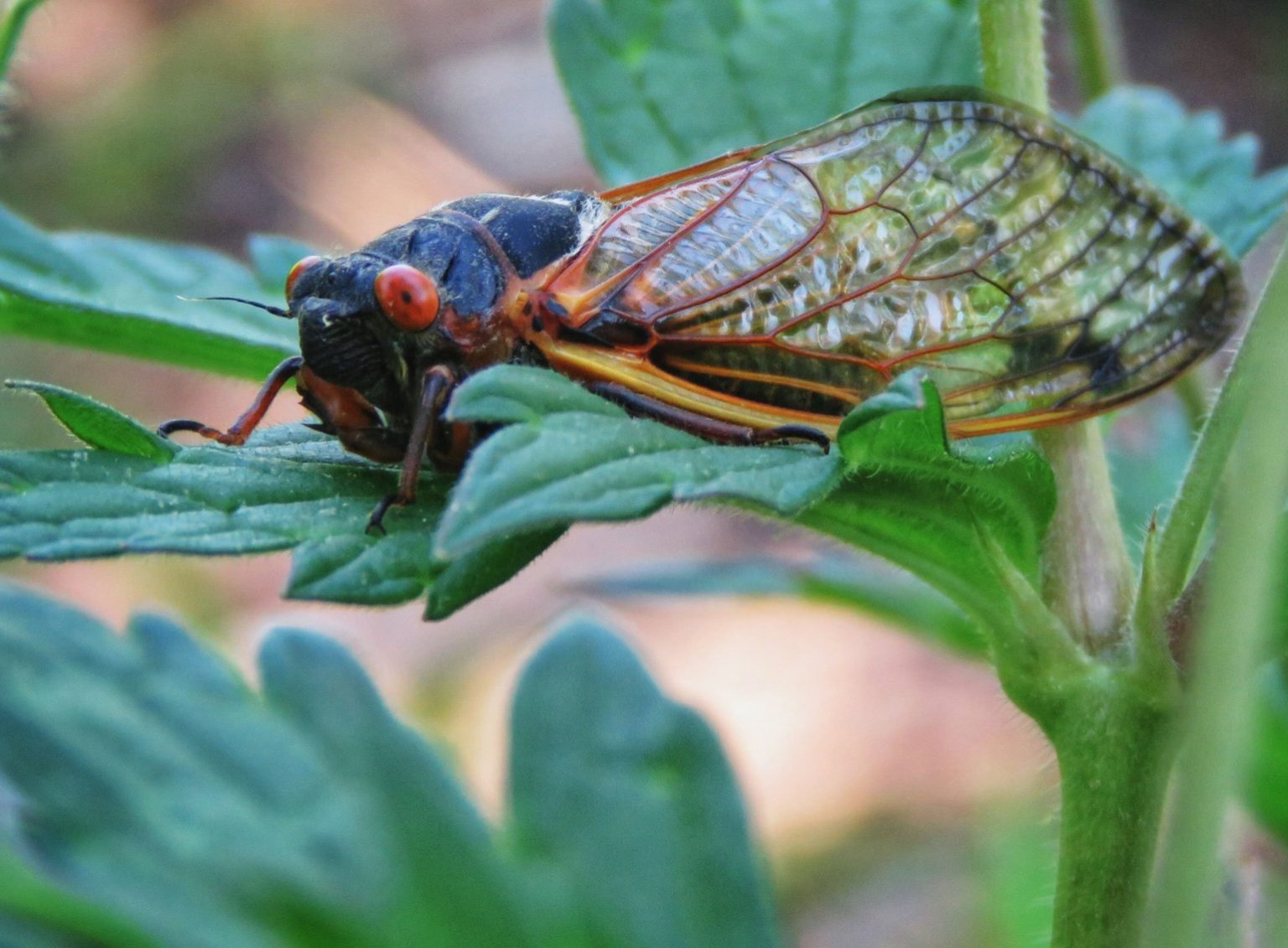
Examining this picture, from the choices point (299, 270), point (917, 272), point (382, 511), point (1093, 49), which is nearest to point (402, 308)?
point (299, 270)

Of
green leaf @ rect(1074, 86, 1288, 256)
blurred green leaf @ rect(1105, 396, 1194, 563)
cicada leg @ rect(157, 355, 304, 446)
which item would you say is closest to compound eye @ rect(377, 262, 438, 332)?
cicada leg @ rect(157, 355, 304, 446)

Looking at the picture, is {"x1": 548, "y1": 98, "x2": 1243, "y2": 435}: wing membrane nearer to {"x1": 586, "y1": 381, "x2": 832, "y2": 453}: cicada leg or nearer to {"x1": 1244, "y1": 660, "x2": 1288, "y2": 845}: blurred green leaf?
{"x1": 586, "y1": 381, "x2": 832, "y2": 453}: cicada leg

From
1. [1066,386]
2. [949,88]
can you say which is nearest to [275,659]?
[1066,386]

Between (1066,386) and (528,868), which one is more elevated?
(1066,386)

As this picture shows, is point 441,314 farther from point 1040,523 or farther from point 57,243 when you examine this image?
point 1040,523

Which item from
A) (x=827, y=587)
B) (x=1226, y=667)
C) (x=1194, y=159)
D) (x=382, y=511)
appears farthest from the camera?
(x=827, y=587)

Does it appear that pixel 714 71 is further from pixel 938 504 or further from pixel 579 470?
pixel 579 470
